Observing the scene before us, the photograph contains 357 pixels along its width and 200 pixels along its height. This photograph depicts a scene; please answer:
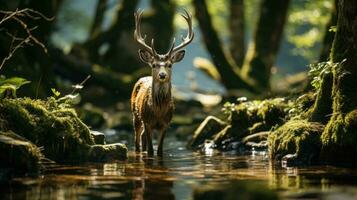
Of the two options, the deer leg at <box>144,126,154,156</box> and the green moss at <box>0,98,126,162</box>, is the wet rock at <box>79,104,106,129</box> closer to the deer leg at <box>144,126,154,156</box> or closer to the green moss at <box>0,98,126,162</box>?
the deer leg at <box>144,126,154,156</box>

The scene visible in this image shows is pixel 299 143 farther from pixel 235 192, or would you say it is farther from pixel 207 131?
pixel 207 131

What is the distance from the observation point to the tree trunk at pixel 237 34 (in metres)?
28.1

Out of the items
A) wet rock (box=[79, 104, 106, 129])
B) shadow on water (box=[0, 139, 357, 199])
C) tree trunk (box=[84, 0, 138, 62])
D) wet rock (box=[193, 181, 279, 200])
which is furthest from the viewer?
tree trunk (box=[84, 0, 138, 62])

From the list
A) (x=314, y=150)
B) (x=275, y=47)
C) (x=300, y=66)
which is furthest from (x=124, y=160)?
(x=300, y=66)

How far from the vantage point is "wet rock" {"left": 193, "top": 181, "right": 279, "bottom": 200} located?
7.75m

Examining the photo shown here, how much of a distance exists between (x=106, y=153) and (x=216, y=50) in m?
13.7

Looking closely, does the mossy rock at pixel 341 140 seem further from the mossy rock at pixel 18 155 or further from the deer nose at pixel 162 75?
the mossy rock at pixel 18 155

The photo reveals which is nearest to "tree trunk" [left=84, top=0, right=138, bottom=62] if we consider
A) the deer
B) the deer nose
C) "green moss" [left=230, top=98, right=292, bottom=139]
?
"green moss" [left=230, top=98, right=292, bottom=139]

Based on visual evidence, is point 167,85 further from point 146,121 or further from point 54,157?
point 54,157

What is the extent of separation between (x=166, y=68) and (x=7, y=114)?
4092 mm

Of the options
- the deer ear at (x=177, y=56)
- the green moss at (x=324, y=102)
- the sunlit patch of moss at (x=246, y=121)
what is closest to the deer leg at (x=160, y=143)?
the deer ear at (x=177, y=56)

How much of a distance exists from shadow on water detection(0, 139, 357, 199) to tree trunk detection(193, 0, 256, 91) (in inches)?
528

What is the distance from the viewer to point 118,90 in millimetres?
27156

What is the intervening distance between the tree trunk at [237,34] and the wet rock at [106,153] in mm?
15602
